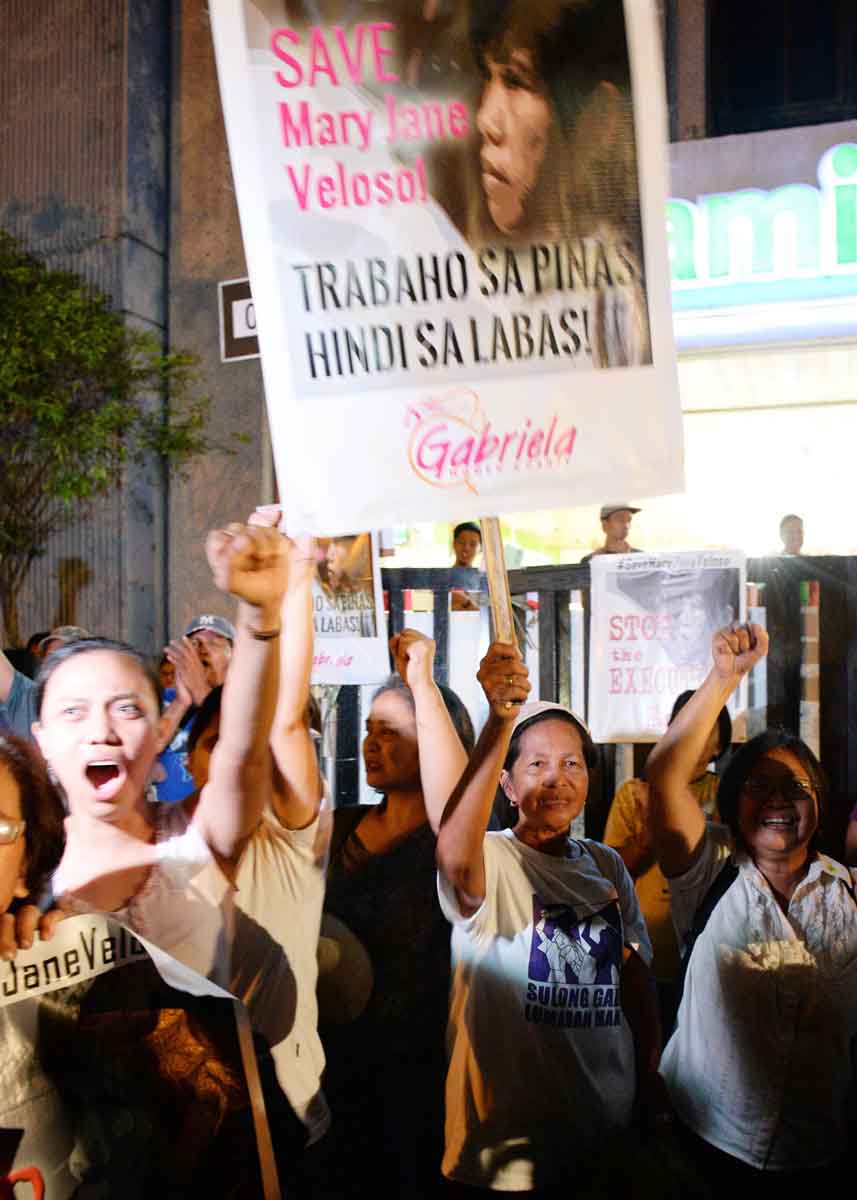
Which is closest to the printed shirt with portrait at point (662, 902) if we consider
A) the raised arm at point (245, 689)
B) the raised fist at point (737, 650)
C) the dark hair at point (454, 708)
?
the raised fist at point (737, 650)

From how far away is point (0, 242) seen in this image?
8.58 m

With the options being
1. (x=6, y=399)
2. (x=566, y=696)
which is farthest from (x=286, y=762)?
(x=6, y=399)

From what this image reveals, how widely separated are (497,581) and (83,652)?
0.77 metres

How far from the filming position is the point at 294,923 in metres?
2.28

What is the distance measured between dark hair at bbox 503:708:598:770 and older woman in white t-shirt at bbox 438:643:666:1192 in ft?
0.27

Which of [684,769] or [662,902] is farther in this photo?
[662,902]

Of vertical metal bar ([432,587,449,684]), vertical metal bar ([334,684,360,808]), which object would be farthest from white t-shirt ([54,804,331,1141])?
vertical metal bar ([432,587,449,684])

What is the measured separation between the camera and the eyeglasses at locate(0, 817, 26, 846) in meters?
1.95

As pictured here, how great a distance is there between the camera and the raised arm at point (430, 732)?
2.36 metres

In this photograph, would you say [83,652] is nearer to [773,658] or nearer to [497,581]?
[497,581]

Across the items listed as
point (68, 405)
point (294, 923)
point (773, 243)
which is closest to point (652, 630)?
point (294, 923)

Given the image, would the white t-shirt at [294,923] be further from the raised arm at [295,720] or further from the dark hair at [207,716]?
the dark hair at [207,716]

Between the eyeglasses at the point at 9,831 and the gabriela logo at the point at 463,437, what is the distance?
0.95 meters

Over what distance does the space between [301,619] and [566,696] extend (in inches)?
47.0
